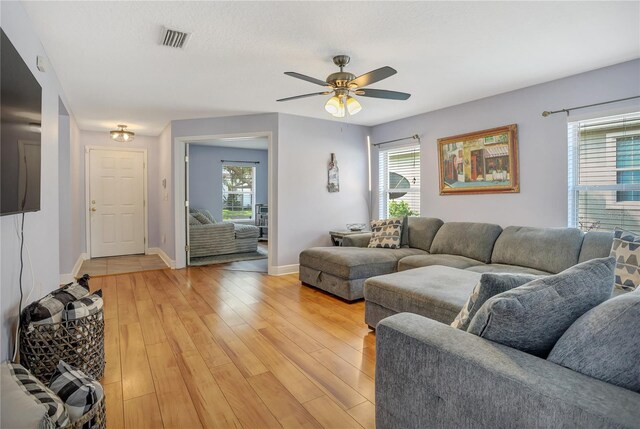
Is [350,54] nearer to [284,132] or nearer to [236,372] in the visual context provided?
[284,132]

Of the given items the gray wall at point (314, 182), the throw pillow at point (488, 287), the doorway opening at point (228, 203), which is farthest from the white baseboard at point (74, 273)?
the throw pillow at point (488, 287)

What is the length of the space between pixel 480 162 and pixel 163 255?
5.43m

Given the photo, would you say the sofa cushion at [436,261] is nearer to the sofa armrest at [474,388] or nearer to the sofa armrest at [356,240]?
the sofa armrest at [356,240]

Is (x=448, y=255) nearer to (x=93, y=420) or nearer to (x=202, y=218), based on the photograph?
(x=93, y=420)

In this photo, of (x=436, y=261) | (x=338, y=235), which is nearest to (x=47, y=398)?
(x=436, y=261)

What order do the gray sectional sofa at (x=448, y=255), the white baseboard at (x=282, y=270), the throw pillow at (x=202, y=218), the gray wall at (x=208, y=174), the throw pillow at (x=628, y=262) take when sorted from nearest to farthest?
the throw pillow at (x=628, y=262), the gray sectional sofa at (x=448, y=255), the white baseboard at (x=282, y=270), the throw pillow at (x=202, y=218), the gray wall at (x=208, y=174)

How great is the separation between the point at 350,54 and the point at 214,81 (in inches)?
60.1

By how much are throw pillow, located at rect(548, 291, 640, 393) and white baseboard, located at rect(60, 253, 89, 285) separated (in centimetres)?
530

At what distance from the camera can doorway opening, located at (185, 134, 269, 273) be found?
6191 mm

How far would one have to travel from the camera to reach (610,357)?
948 millimetres

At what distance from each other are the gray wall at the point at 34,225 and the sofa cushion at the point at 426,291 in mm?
2296

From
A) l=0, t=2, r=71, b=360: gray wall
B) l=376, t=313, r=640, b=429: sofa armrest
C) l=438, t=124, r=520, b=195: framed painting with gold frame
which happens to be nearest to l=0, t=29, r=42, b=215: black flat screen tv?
l=0, t=2, r=71, b=360: gray wall

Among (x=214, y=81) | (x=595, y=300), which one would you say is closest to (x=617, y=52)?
(x=595, y=300)

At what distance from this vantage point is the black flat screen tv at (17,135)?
145 cm
